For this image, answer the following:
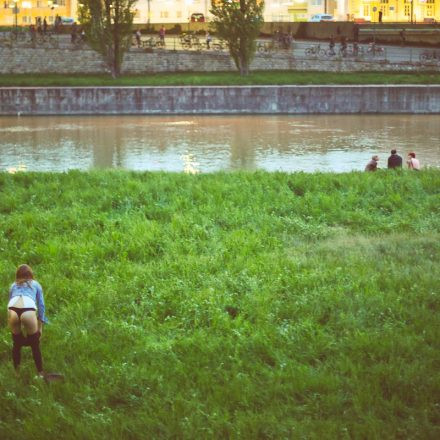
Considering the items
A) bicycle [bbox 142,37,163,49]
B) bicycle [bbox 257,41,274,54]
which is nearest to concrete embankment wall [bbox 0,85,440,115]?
bicycle [bbox 257,41,274,54]

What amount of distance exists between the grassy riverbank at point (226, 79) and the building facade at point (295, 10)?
2786cm

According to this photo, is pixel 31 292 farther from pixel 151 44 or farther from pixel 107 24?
pixel 151 44

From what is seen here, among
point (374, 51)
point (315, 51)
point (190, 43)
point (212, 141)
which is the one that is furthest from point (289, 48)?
point (212, 141)

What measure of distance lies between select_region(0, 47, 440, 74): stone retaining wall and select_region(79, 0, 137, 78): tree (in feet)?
17.5

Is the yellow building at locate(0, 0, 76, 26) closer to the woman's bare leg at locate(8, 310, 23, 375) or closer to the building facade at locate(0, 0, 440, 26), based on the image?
the building facade at locate(0, 0, 440, 26)

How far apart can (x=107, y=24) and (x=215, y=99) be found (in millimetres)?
8184

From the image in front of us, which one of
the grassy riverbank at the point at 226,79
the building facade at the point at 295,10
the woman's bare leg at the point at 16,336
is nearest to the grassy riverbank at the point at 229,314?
the woman's bare leg at the point at 16,336

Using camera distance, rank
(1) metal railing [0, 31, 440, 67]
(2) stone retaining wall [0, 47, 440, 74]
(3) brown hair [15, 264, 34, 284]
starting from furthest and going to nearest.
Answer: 1. (1) metal railing [0, 31, 440, 67]
2. (2) stone retaining wall [0, 47, 440, 74]
3. (3) brown hair [15, 264, 34, 284]

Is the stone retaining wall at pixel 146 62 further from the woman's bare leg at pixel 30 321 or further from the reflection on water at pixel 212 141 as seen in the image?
the woman's bare leg at pixel 30 321

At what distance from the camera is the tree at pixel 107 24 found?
4312cm

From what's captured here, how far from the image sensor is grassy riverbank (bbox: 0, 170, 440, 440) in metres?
7.25

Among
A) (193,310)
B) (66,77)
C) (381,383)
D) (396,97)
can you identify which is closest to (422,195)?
(193,310)

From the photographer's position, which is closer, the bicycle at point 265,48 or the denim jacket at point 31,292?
the denim jacket at point 31,292

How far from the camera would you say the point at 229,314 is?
996cm
